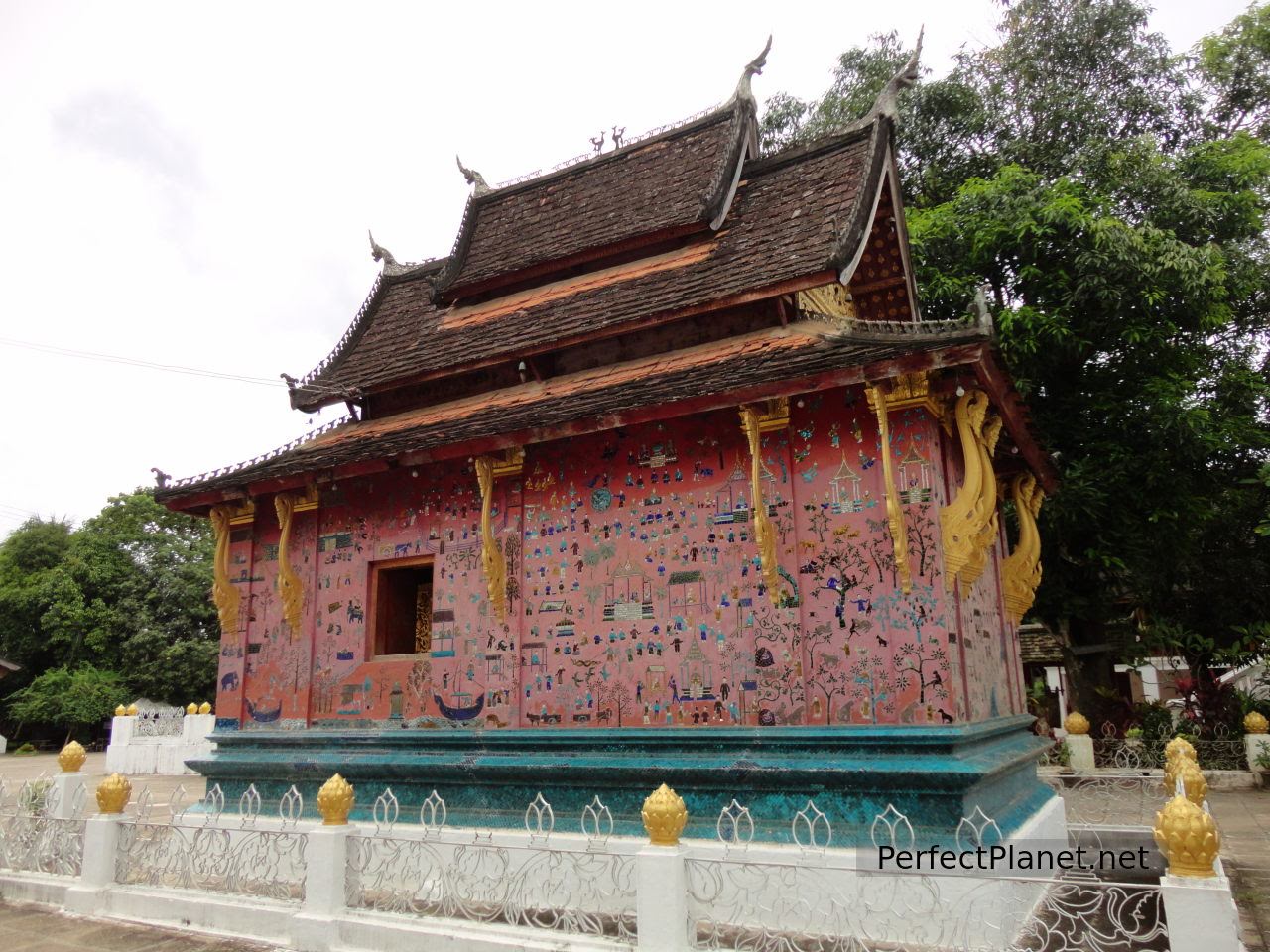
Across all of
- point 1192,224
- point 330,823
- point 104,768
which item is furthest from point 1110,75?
point 104,768

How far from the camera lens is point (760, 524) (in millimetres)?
7754

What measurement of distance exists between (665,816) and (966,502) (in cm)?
373

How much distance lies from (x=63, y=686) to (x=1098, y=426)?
3240 centimetres

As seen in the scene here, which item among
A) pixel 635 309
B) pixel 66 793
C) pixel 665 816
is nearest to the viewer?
pixel 665 816

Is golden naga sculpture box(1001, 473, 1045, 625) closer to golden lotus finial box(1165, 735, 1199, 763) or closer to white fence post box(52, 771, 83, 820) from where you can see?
golden lotus finial box(1165, 735, 1199, 763)

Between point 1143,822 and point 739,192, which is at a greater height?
point 739,192

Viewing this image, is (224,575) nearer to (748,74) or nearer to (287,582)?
(287,582)

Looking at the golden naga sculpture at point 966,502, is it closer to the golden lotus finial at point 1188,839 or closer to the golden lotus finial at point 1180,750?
the golden lotus finial at point 1180,750

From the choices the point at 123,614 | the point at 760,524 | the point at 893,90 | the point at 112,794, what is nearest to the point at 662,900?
the point at 760,524

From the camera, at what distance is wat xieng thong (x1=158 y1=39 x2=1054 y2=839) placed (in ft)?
24.1

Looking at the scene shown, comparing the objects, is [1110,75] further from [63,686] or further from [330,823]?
[63,686]

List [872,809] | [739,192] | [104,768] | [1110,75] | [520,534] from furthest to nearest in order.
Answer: [104,768], [1110,75], [739,192], [520,534], [872,809]

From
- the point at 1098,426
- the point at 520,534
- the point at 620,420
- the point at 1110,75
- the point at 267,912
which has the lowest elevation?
the point at 267,912

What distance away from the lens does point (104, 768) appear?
2352 cm
